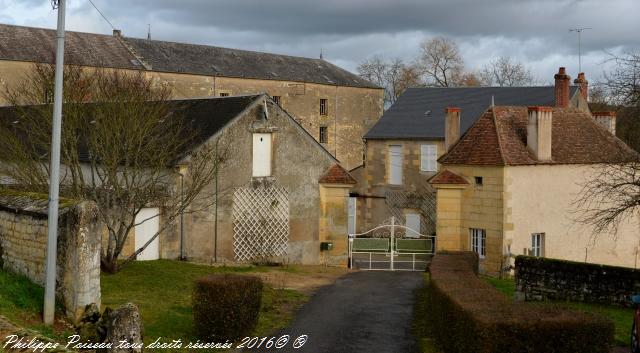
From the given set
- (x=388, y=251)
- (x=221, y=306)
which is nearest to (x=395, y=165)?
(x=388, y=251)

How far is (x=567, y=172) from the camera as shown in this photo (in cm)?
2477

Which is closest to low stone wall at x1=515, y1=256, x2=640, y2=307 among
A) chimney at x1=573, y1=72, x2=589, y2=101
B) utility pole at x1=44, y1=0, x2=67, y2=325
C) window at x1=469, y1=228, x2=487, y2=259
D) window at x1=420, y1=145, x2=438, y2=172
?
window at x1=469, y1=228, x2=487, y2=259

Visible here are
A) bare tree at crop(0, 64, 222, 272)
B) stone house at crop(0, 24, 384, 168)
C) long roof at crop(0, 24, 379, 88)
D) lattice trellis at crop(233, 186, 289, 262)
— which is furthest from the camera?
stone house at crop(0, 24, 384, 168)

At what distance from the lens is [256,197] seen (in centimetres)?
2338

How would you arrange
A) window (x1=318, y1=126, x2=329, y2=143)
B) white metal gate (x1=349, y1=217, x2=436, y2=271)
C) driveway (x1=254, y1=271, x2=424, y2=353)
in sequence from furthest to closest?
window (x1=318, y1=126, x2=329, y2=143)
white metal gate (x1=349, y1=217, x2=436, y2=271)
driveway (x1=254, y1=271, x2=424, y2=353)

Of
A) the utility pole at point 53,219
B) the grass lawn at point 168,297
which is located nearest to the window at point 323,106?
the grass lawn at point 168,297

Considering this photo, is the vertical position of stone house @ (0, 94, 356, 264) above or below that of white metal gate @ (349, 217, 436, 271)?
above

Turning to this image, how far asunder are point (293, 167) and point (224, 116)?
9.06 feet

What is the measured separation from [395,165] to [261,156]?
39.8 feet

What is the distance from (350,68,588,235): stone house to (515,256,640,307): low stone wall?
567 inches

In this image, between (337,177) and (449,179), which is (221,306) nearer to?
(337,177)

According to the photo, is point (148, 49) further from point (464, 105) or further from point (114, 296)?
point (114, 296)

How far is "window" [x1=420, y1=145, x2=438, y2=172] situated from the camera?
3384 cm

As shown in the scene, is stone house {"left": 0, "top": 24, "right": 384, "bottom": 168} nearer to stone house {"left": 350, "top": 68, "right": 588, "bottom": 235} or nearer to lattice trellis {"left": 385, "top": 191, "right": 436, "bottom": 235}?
stone house {"left": 350, "top": 68, "right": 588, "bottom": 235}
